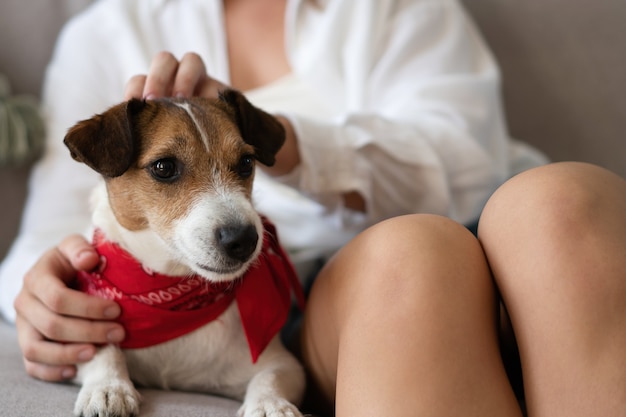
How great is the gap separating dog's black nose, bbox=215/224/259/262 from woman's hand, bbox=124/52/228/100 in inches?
13.2

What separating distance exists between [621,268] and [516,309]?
0.15 m

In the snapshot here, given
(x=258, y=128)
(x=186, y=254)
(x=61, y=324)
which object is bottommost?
(x=61, y=324)

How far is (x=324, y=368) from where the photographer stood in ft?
3.74

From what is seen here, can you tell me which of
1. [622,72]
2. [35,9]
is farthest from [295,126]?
[622,72]

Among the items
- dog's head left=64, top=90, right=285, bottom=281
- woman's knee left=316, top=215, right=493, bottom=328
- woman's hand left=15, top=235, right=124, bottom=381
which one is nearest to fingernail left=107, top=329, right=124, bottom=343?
woman's hand left=15, top=235, right=124, bottom=381

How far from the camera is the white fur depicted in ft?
3.28

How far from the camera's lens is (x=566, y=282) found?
850 mm

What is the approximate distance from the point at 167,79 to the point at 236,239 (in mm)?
392

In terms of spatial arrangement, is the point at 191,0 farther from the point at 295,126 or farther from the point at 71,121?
the point at 295,126

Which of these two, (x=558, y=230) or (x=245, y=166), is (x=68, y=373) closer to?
(x=245, y=166)

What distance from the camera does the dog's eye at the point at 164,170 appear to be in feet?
3.53

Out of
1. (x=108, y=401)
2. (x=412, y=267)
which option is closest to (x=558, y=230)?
(x=412, y=267)

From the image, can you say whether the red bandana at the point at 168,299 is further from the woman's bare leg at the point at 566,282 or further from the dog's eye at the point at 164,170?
the woman's bare leg at the point at 566,282

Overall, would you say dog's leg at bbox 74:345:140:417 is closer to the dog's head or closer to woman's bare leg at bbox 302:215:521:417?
the dog's head
